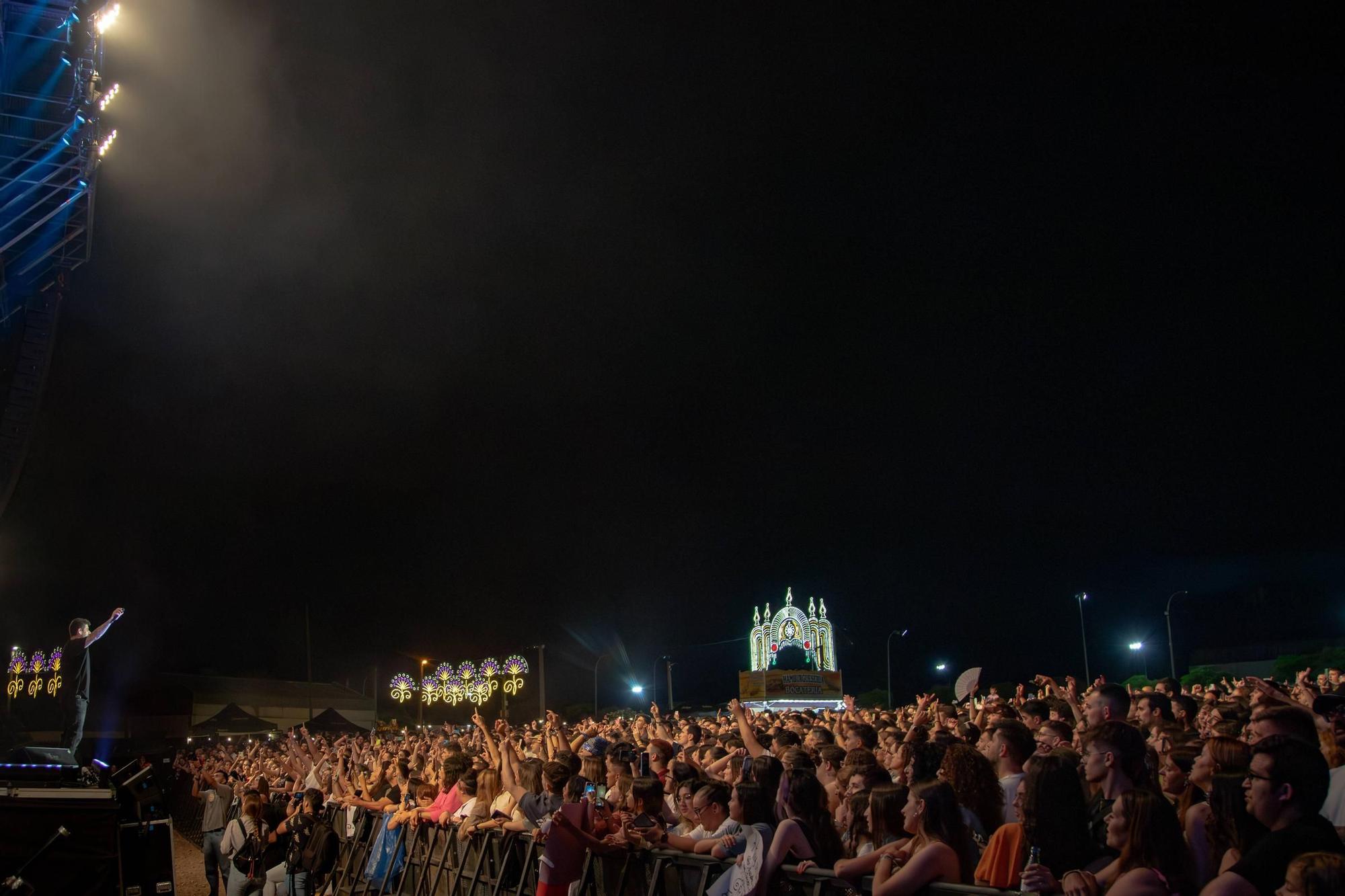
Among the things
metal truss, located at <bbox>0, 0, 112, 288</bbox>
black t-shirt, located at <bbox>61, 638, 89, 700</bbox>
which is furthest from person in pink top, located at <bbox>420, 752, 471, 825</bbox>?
metal truss, located at <bbox>0, 0, 112, 288</bbox>

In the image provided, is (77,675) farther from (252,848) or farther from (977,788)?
(977,788)

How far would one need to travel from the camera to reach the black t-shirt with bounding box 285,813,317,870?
11.4 m

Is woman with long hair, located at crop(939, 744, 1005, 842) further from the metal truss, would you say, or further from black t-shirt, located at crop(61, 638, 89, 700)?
the metal truss

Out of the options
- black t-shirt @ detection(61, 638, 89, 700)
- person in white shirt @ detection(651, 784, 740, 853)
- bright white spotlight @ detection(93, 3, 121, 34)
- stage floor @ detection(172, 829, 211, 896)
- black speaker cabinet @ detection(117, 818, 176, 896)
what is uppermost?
bright white spotlight @ detection(93, 3, 121, 34)

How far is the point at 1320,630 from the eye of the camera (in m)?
61.4

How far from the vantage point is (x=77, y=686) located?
16922 mm

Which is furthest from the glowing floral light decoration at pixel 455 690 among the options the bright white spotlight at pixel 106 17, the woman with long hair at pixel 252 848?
the woman with long hair at pixel 252 848

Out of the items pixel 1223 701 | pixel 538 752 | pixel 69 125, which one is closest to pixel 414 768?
pixel 538 752

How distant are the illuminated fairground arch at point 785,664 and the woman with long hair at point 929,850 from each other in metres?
36.0

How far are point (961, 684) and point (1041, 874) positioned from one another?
7.66 meters

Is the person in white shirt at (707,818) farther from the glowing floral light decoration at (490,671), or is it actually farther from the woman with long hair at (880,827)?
the glowing floral light decoration at (490,671)

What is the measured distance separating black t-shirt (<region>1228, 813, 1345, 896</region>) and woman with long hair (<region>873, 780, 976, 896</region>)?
5.13 feet

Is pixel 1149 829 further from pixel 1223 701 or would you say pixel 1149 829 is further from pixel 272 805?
pixel 272 805

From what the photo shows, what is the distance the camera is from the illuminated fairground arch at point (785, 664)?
135ft
